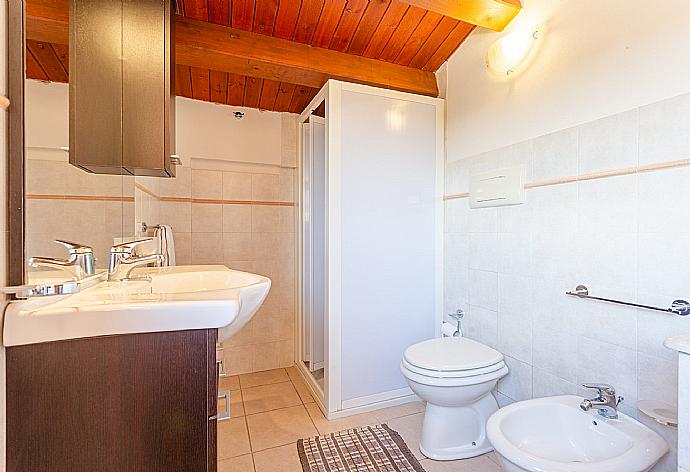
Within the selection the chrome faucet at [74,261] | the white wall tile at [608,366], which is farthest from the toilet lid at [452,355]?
the chrome faucet at [74,261]

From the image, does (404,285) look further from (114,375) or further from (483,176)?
(114,375)

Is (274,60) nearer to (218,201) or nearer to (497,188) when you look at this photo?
(218,201)

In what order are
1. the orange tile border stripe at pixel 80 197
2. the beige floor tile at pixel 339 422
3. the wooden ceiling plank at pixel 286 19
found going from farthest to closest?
the beige floor tile at pixel 339 422 → the wooden ceiling plank at pixel 286 19 → the orange tile border stripe at pixel 80 197

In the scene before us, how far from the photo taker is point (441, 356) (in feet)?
5.86

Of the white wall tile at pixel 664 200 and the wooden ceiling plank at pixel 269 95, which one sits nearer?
the white wall tile at pixel 664 200

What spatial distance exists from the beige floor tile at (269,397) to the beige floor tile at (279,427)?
2.6 inches

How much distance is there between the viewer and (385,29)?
2139mm

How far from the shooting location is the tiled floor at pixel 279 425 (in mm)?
1726

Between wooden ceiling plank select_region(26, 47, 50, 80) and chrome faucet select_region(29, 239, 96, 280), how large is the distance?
408 mm

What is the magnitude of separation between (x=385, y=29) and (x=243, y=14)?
799 mm

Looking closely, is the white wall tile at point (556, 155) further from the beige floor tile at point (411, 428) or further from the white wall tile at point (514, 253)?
the beige floor tile at point (411, 428)

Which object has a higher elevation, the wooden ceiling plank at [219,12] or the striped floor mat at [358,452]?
the wooden ceiling plank at [219,12]

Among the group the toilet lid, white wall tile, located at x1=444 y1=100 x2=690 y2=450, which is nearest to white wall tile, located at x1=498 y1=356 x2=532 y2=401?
white wall tile, located at x1=444 y1=100 x2=690 y2=450

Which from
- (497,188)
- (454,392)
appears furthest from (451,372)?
(497,188)
